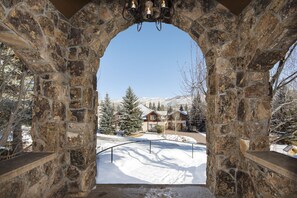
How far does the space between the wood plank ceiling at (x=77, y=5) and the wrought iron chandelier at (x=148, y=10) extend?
61 centimetres

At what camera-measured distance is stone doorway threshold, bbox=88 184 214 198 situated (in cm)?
236

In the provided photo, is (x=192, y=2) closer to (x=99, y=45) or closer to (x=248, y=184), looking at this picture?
(x=99, y=45)

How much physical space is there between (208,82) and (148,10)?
4.22 feet

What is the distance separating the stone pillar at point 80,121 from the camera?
7.70ft

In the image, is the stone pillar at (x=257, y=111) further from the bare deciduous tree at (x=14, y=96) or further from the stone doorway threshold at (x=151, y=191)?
the bare deciduous tree at (x=14, y=96)

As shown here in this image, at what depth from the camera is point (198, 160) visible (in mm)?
6133

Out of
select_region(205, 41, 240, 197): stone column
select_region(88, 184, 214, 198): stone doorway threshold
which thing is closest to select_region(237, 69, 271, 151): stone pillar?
select_region(205, 41, 240, 197): stone column

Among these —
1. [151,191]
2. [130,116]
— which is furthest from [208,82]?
[130,116]

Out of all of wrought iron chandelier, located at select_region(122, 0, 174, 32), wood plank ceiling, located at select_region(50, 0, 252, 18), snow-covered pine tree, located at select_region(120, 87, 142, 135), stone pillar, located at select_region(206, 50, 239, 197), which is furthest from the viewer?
snow-covered pine tree, located at select_region(120, 87, 142, 135)

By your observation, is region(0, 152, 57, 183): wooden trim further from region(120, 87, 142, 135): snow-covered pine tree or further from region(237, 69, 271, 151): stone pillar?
region(120, 87, 142, 135): snow-covered pine tree

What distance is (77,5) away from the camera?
2.36 meters

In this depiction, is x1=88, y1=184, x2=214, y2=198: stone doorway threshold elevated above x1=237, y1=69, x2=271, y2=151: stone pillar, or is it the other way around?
x1=237, y1=69, x2=271, y2=151: stone pillar

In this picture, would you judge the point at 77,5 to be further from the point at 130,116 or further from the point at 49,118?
the point at 130,116

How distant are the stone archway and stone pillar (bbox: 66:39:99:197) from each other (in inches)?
0.5
